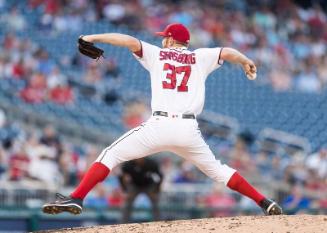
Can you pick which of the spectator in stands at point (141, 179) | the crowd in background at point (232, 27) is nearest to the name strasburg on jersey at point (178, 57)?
the spectator in stands at point (141, 179)

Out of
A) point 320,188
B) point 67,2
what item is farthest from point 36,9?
point 320,188

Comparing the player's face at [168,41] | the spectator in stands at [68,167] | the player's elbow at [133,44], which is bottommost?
the spectator in stands at [68,167]

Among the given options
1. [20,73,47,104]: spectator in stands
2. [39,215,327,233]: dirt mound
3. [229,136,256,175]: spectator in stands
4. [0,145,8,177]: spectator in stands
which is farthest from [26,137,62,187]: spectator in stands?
[39,215,327,233]: dirt mound

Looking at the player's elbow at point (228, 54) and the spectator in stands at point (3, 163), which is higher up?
the player's elbow at point (228, 54)

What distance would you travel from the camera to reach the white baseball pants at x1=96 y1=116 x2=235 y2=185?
7.76m

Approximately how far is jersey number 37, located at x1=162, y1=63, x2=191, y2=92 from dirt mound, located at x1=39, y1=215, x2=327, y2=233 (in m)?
1.05

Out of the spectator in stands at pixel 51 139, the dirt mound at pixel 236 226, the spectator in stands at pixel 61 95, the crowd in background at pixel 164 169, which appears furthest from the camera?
the spectator in stands at pixel 61 95

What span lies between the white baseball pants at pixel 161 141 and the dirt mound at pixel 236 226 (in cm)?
52

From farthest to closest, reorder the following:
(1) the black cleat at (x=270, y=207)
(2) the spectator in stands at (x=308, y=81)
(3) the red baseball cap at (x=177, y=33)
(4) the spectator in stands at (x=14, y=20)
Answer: (2) the spectator in stands at (x=308, y=81), (4) the spectator in stands at (x=14, y=20), (1) the black cleat at (x=270, y=207), (3) the red baseball cap at (x=177, y=33)

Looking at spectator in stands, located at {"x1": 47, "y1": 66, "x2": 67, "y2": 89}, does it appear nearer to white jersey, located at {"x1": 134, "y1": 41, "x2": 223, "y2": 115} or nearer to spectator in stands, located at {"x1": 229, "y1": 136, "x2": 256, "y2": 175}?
spectator in stands, located at {"x1": 229, "y1": 136, "x2": 256, "y2": 175}

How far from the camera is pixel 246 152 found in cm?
1595

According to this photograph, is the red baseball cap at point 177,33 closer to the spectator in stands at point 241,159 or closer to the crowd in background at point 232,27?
the spectator in stands at point 241,159

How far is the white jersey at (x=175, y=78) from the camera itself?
7832 mm

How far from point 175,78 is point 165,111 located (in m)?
0.26
